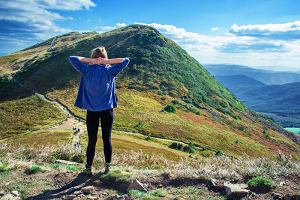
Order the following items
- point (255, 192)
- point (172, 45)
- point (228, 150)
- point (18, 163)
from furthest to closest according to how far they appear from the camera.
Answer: point (172, 45), point (228, 150), point (18, 163), point (255, 192)

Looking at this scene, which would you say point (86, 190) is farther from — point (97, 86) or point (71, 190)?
point (97, 86)

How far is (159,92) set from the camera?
111m

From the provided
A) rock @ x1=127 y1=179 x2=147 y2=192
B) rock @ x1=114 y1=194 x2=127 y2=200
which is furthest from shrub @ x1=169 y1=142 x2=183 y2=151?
rock @ x1=114 y1=194 x2=127 y2=200

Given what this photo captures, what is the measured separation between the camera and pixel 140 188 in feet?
29.3

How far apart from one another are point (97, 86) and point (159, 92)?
334 feet

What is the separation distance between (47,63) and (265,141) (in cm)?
6850

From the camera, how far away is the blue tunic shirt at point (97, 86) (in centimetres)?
966

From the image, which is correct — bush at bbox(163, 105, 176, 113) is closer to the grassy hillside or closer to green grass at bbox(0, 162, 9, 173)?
the grassy hillside

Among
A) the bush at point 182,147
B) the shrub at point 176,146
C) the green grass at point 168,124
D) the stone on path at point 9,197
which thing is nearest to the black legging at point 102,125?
the stone on path at point 9,197

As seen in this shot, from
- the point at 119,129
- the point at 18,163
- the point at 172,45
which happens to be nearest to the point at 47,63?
the point at 172,45

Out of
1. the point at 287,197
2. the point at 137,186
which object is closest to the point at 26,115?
the point at 137,186

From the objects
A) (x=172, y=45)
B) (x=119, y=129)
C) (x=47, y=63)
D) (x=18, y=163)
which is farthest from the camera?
(x=172, y=45)

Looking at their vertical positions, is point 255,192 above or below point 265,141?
above

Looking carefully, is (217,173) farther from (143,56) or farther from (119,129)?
(143,56)
